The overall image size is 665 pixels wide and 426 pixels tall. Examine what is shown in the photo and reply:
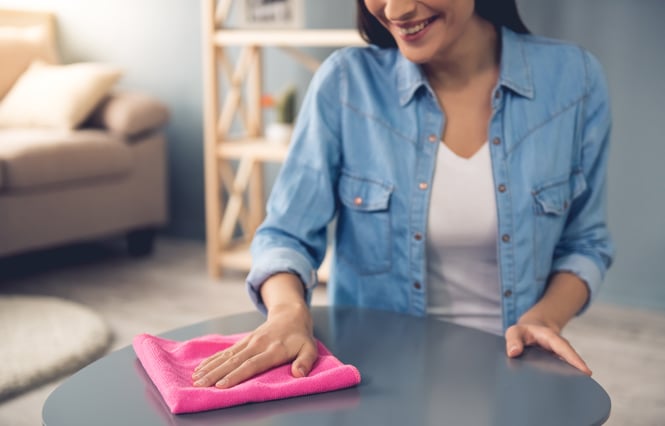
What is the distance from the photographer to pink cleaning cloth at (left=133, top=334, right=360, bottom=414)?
70 centimetres

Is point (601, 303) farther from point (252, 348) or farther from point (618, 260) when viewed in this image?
point (252, 348)

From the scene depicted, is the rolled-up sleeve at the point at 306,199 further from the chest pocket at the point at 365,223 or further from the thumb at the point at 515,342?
the thumb at the point at 515,342

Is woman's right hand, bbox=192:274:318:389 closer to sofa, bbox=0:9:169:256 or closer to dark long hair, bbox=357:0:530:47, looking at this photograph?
dark long hair, bbox=357:0:530:47

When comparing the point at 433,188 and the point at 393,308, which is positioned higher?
the point at 433,188

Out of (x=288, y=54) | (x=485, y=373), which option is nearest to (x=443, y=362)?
(x=485, y=373)

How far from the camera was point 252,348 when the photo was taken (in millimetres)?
792

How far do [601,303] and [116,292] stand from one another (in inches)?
64.2

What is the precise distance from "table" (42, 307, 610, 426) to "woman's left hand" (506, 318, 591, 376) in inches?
0.4

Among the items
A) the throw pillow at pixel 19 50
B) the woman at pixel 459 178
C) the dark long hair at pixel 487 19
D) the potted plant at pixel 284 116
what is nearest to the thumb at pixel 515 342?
the woman at pixel 459 178

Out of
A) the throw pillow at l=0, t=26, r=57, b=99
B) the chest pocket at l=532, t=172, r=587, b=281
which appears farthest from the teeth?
the throw pillow at l=0, t=26, r=57, b=99

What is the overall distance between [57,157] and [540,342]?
245 cm

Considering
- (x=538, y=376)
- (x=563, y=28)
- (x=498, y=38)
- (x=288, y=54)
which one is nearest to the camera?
(x=538, y=376)

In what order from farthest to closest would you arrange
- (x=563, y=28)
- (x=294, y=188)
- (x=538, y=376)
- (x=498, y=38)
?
(x=563, y=28) < (x=498, y=38) < (x=294, y=188) < (x=538, y=376)

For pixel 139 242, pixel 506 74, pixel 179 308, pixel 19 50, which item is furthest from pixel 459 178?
pixel 19 50
